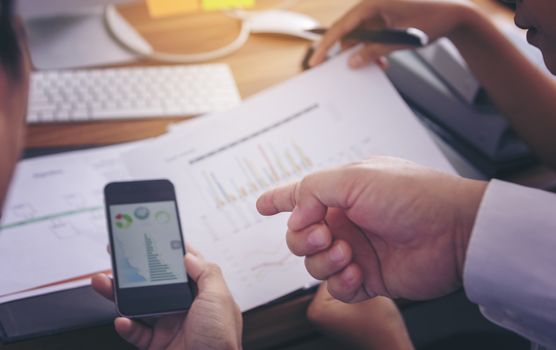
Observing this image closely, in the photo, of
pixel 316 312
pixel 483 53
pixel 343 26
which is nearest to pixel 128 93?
pixel 343 26

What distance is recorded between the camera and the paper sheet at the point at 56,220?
0.65 meters

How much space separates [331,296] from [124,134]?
0.40 meters

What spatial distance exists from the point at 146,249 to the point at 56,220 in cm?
15

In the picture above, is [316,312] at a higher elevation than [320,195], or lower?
lower

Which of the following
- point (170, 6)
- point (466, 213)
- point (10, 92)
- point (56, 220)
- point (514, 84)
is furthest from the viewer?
point (170, 6)

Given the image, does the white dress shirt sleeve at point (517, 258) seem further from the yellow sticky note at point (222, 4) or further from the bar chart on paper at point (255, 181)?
the yellow sticky note at point (222, 4)

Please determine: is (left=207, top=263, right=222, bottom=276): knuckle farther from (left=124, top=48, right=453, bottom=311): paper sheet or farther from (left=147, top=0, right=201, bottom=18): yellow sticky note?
(left=147, top=0, right=201, bottom=18): yellow sticky note

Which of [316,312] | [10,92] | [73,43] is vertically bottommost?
[316,312]

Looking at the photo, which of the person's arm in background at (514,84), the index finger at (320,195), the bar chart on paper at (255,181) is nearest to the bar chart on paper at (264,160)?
the bar chart on paper at (255,181)

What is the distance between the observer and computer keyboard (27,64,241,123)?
0.84 meters

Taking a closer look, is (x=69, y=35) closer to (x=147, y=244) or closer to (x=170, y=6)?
(x=170, y=6)

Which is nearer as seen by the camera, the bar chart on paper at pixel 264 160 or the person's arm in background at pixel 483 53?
the bar chart on paper at pixel 264 160

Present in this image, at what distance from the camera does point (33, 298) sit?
1.98 ft

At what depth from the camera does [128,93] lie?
0.88 meters
